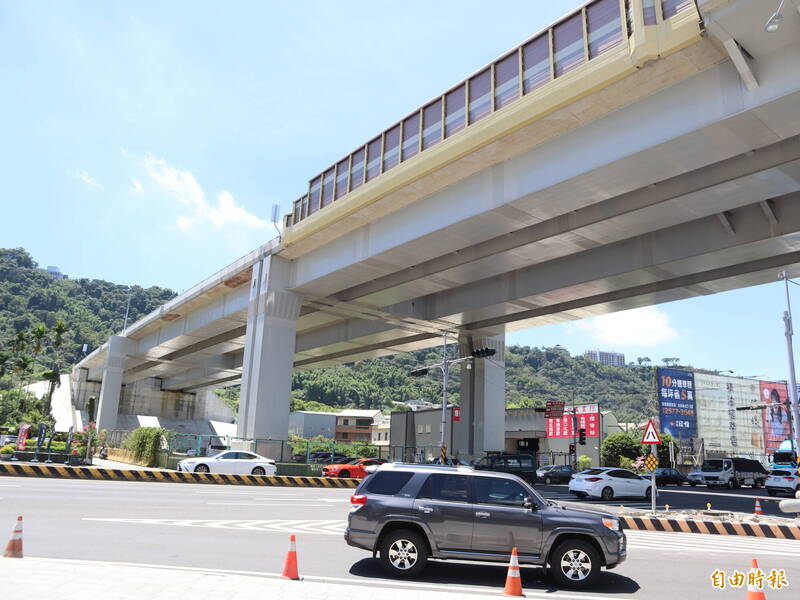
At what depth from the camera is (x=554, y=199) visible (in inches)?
818

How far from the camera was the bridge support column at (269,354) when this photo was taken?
32531 millimetres

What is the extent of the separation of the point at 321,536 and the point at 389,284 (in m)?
21.0

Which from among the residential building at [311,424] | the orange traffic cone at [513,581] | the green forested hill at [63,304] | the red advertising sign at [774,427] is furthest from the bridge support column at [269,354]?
the green forested hill at [63,304]

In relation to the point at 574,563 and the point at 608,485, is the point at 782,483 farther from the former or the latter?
the point at 574,563

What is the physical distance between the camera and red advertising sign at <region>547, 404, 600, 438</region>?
66.4 m

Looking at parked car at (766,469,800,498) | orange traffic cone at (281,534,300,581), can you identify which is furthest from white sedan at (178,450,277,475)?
parked car at (766,469,800,498)

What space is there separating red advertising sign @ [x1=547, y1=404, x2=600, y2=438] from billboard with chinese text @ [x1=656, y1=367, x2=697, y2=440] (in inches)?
491

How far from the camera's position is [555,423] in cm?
7062

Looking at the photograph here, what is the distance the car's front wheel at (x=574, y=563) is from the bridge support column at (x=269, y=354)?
83.8 feet

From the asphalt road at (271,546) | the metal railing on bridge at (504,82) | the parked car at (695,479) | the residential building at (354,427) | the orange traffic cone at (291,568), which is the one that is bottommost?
the parked car at (695,479)

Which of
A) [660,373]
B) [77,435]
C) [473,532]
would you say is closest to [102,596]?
[473,532]

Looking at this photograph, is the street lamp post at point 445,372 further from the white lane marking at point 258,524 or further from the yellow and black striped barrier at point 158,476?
the white lane marking at point 258,524

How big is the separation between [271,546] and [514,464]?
1045 inches

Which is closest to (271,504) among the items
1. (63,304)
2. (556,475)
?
(556,475)
